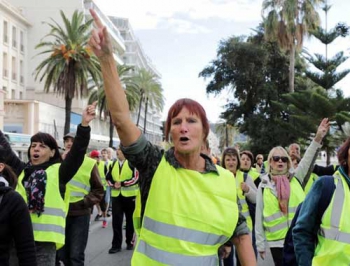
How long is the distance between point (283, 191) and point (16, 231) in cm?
317

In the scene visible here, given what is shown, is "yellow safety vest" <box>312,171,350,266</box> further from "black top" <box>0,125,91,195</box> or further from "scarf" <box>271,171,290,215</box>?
"scarf" <box>271,171,290,215</box>

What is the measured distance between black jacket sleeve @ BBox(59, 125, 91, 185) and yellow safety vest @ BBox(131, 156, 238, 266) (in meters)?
1.86

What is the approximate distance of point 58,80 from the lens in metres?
34.2

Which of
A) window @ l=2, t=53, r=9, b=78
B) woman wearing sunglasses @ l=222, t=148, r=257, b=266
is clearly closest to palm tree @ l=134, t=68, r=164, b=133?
window @ l=2, t=53, r=9, b=78

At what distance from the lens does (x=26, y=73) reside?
59.7 m

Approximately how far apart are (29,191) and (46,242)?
437 millimetres

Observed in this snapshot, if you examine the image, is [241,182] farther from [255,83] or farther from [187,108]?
[255,83]

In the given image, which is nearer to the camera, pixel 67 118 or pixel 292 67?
pixel 67 118

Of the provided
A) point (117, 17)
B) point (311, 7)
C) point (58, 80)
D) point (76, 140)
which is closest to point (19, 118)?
point (58, 80)

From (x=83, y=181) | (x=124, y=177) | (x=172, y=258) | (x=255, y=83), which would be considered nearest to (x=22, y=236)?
(x=172, y=258)

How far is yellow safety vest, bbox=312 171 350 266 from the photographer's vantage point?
2988 mm

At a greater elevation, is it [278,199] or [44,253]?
[278,199]

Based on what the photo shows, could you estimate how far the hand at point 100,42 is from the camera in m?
2.53

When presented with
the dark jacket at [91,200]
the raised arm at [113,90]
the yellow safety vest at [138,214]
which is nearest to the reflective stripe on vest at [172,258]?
the yellow safety vest at [138,214]
